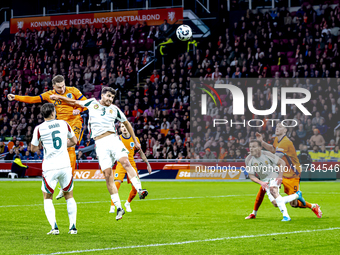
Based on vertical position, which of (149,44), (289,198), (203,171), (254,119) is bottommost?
(203,171)

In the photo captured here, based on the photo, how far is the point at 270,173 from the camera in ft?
30.8

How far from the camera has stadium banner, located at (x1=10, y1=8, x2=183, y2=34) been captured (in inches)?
1294

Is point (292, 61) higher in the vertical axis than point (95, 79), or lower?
higher

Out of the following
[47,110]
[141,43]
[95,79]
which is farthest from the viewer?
[141,43]

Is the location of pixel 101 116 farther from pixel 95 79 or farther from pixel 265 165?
pixel 95 79

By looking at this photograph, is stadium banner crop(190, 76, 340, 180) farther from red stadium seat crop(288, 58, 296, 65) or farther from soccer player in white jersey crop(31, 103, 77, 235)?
soccer player in white jersey crop(31, 103, 77, 235)

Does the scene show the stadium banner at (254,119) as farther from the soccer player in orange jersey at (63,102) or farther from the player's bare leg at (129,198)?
the soccer player in orange jersey at (63,102)

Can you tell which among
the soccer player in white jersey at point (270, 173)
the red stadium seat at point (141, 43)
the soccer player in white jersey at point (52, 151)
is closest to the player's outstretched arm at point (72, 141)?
the soccer player in white jersey at point (52, 151)

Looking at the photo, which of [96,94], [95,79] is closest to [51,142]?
[96,94]

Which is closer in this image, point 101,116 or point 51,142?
point 51,142

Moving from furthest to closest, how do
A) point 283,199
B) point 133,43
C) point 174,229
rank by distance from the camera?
point 133,43 < point 283,199 < point 174,229

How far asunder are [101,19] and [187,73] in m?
10.4

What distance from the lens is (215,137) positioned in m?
23.3

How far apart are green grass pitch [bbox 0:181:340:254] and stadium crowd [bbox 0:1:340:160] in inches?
386
